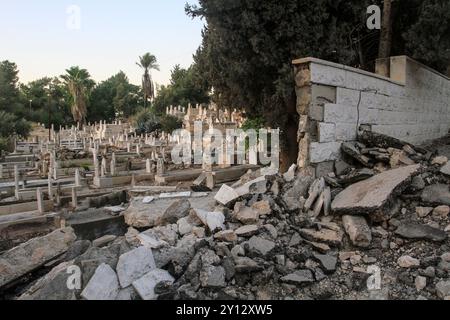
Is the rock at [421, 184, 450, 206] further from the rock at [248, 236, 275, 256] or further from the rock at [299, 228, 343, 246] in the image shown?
the rock at [248, 236, 275, 256]

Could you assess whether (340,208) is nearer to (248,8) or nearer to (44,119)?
(248,8)

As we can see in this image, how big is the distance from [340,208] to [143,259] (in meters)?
2.49

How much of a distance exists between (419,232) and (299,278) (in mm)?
1591

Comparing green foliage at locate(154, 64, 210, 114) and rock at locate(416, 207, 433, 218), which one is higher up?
green foliage at locate(154, 64, 210, 114)

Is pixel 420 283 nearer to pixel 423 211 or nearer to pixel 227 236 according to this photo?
pixel 423 211

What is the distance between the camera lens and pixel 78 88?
45.5m

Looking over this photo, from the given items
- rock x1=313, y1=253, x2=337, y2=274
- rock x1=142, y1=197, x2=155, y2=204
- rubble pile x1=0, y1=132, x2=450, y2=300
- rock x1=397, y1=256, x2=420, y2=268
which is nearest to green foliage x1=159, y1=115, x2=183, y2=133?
rock x1=142, y1=197, x2=155, y2=204

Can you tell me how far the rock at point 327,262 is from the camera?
3.46m

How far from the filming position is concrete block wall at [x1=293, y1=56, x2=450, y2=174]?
16.8 ft

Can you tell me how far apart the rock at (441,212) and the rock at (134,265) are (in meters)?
3.46

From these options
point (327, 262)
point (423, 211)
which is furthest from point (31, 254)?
point (423, 211)

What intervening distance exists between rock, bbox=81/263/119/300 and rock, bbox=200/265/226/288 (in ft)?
2.72
